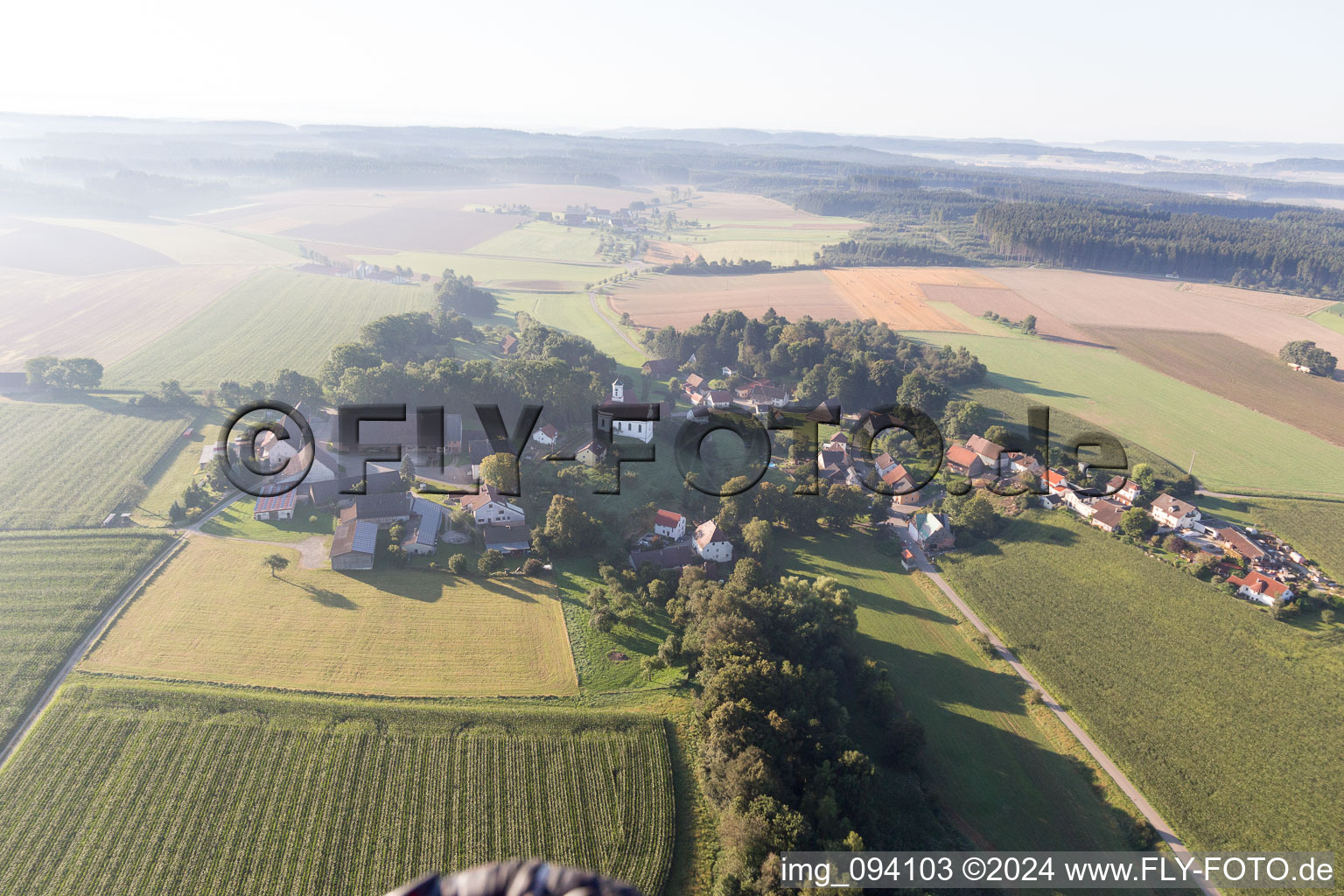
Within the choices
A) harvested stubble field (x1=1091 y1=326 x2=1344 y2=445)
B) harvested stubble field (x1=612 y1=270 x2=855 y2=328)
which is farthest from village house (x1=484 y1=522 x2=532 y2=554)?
harvested stubble field (x1=1091 y1=326 x2=1344 y2=445)

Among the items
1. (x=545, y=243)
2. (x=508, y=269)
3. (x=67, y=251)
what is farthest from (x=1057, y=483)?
(x=67, y=251)

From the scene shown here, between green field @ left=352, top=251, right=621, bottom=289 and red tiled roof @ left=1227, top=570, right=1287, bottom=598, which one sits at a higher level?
green field @ left=352, top=251, right=621, bottom=289

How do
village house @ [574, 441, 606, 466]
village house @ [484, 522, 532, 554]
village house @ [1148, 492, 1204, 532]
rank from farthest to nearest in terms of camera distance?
village house @ [574, 441, 606, 466], village house @ [1148, 492, 1204, 532], village house @ [484, 522, 532, 554]

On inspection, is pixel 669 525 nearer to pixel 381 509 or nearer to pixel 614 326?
pixel 381 509

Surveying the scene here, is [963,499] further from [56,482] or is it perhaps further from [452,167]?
[452,167]

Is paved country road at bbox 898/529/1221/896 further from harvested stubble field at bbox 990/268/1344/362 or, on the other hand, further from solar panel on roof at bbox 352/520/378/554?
harvested stubble field at bbox 990/268/1344/362

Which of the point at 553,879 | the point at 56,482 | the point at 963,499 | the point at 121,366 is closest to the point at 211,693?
the point at 56,482
